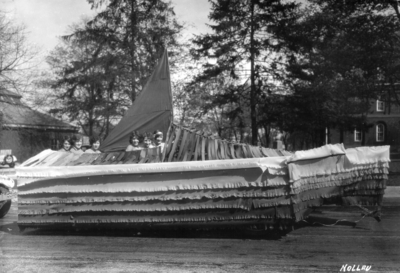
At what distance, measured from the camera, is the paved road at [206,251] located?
5.01m

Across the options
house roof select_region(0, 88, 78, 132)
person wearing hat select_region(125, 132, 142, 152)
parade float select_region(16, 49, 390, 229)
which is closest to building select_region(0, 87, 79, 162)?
house roof select_region(0, 88, 78, 132)

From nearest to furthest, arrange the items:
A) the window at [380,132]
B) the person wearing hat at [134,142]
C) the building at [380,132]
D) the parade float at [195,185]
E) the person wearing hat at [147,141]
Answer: the parade float at [195,185] → the person wearing hat at [134,142] → the person wearing hat at [147,141] → the building at [380,132] → the window at [380,132]

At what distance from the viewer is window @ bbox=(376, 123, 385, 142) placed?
4284 cm

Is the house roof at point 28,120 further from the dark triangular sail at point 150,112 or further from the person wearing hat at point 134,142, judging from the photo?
the person wearing hat at point 134,142

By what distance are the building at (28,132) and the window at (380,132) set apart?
28.0m

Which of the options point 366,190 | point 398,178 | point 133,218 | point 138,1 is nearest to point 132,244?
point 133,218

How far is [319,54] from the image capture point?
1905 centimetres

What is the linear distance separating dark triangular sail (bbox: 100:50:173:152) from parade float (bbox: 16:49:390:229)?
71cm

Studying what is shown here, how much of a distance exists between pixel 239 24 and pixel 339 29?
4791mm

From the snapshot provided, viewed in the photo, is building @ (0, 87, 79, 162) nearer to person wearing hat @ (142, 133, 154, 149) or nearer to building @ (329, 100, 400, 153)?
person wearing hat @ (142, 133, 154, 149)

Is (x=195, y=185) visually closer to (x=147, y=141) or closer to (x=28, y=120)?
(x=147, y=141)

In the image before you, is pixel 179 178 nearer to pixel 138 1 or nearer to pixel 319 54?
pixel 319 54

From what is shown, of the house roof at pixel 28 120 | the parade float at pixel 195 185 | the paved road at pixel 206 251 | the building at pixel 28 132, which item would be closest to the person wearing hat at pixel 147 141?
the parade float at pixel 195 185

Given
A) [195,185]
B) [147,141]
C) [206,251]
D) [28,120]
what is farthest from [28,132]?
[206,251]
